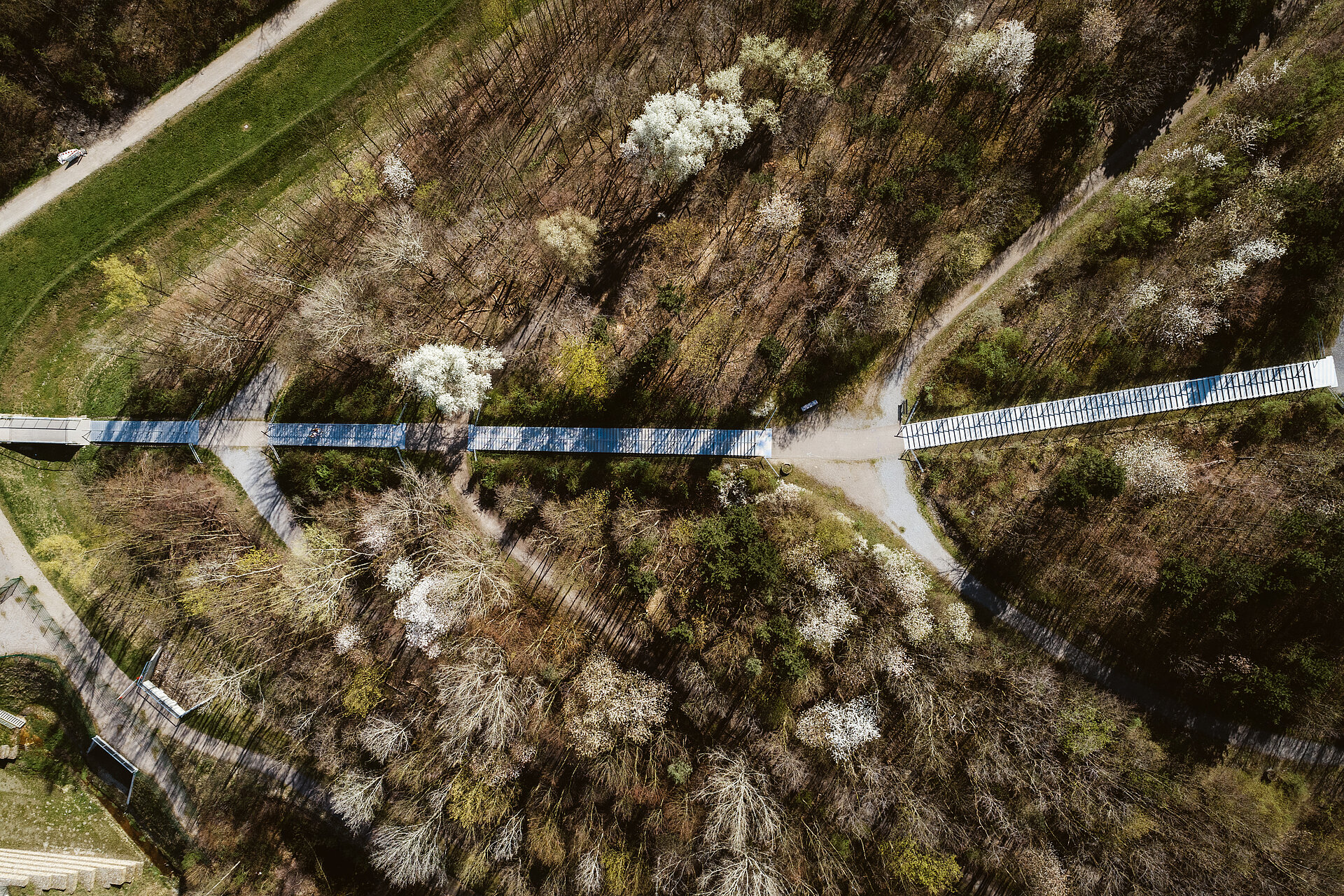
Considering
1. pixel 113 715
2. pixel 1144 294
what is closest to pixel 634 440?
pixel 1144 294

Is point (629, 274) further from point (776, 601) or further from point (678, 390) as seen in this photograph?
point (776, 601)

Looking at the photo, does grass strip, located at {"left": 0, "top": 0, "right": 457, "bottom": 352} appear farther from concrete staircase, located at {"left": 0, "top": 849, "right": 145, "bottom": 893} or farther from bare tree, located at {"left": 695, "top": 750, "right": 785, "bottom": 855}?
bare tree, located at {"left": 695, "top": 750, "right": 785, "bottom": 855}

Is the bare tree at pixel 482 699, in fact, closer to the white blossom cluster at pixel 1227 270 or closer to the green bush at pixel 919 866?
the green bush at pixel 919 866

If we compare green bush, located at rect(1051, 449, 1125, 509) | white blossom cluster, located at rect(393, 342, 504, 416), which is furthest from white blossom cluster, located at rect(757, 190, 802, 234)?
green bush, located at rect(1051, 449, 1125, 509)

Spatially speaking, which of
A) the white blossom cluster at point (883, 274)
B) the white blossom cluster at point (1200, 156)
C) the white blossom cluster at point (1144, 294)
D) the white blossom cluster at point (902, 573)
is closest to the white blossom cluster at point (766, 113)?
the white blossom cluster at point (883, 274)

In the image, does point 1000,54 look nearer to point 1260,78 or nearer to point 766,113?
point 766,113

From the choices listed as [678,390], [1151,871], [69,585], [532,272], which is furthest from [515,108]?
[1151,871]
